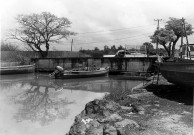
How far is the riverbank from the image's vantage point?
520cm

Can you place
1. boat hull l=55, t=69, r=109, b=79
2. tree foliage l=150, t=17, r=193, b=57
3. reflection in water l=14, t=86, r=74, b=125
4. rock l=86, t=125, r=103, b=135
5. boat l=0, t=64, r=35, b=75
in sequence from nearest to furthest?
rock l=86, t=125, r=103, b=135 → reflection in water l=14, t=86, r=74, b=125 → boat hull l=55, t=69, r=109, b=79 → boat l=0, t=64, r=35, b=75 → tree foliage l=150, t=17, r=193, b=57

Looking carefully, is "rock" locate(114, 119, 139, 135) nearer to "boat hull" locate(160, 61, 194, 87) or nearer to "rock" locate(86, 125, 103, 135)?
"rock" locate(86, 125, 103, 135)

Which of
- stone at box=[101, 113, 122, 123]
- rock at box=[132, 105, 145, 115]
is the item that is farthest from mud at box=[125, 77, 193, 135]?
stone at box=[101, 113, 122, 123]

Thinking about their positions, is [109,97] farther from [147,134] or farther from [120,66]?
[120,66]

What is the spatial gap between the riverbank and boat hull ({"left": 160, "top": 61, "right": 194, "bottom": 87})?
61cm

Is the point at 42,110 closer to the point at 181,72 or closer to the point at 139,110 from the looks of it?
the point at 139,110

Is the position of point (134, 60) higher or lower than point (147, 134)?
higher

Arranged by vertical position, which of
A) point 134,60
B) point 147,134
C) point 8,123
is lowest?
point 8,123

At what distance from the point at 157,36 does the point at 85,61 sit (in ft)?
41.6

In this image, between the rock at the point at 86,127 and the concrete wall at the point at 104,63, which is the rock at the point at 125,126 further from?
the concrete wall at the point at 104,63

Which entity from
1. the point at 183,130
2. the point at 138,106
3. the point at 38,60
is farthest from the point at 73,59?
the point at 183,130

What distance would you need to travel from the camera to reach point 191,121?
5.70 metres

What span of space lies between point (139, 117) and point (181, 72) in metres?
3.58

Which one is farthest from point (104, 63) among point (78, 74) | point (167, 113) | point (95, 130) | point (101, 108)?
point (95, 130)
